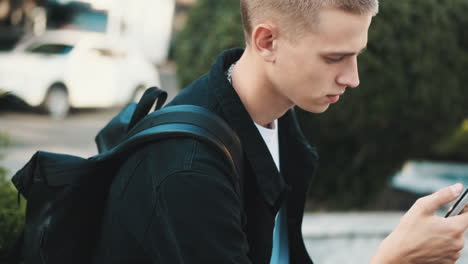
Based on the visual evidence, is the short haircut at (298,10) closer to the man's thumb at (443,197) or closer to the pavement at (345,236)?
the man's thumb at (443,197)

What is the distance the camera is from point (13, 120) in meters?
11.5

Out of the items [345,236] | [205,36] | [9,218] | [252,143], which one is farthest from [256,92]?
[205,36]

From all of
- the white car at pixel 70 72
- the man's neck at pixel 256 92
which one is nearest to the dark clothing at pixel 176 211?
the man's neck at pixel 256 92

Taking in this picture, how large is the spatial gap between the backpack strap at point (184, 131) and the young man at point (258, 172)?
1.0 inches

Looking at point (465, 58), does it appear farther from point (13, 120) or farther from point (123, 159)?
point (13, 120)

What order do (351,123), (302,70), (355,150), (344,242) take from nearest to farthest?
Result: (302,70) → (344,242) → (351,123) → (355,150)

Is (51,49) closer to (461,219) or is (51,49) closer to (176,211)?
(176,211)

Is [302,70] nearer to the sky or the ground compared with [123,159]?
nearer to the sky

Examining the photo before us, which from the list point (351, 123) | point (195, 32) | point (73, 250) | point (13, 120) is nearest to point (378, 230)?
point (351, 123)

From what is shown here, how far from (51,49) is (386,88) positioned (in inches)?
368

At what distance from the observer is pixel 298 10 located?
1.70 metres

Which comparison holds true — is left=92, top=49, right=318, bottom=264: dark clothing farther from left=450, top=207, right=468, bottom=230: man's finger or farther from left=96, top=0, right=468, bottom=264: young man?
left=450, top=207, right=468, bottom=230: man's finger

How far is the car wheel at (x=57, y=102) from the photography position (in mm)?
12359

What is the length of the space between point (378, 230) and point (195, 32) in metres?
2.47
